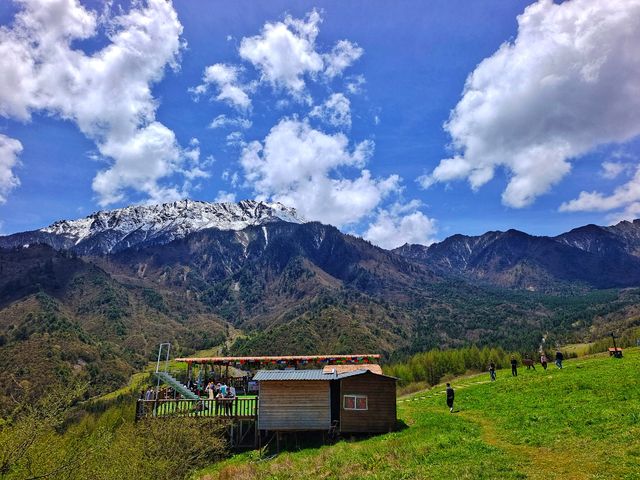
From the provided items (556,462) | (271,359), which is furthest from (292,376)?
(556,462)

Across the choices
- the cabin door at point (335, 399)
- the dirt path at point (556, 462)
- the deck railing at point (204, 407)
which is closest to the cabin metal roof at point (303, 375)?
the cabin door at point (335, 399)

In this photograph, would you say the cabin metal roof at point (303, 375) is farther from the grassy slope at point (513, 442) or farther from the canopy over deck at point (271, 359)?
the canopy over deck at point (271, 359)

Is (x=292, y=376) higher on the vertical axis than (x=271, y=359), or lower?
lower

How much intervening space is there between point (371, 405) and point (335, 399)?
333 cm

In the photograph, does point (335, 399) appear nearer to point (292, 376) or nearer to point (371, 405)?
point (371, 405)

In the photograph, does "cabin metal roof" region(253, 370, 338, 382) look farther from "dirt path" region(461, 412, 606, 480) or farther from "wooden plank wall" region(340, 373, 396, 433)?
"dirt path" region(461, 412, 606, 480)

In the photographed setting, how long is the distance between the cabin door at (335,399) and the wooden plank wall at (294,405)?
0.73m

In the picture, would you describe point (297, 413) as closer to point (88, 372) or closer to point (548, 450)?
point (548, 450)

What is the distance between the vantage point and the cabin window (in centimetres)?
3612

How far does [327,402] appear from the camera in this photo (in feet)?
120

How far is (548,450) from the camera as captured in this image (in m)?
21.0

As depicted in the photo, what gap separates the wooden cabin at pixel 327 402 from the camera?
35.8 metres

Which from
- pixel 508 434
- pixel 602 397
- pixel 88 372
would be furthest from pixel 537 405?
pixel 88 372

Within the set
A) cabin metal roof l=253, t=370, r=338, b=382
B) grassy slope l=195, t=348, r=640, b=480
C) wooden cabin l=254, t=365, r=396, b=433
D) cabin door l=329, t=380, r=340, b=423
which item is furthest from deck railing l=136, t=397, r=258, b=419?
cabin door l=329, t=380, r=340, b=423
